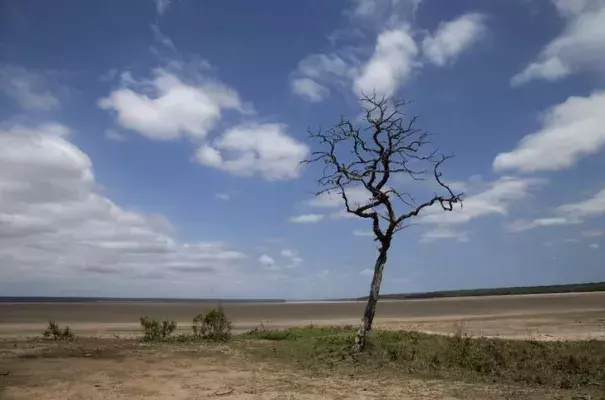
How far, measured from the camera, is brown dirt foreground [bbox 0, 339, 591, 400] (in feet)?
37.3

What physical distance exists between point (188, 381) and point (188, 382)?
0.12 m

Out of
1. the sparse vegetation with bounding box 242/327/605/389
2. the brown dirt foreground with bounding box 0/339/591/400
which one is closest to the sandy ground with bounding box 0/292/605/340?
the sparse vegetation with bounding box 242/327/605/389

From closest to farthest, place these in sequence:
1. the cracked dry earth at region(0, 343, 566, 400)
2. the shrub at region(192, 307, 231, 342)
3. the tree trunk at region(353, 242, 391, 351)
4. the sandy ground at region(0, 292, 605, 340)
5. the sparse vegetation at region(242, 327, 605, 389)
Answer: the cracked dry earth at region(0, 343, 566, 400), the sparse vegetation at region(242, 327, 605, 389), the tree trunk at region(353, 242, 391, 351), the shrub at region(192, 307, 231, 342), the sandy ground at region(0, 292, 605, 340)

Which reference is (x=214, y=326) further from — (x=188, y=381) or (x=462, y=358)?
(x=462, y=358)

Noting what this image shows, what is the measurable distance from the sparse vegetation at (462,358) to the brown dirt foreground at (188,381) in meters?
1.14

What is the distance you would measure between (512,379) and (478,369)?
4.50 feet

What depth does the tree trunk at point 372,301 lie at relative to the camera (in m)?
17.0

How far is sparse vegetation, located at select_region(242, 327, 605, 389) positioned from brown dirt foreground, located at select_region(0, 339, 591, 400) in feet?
3.75

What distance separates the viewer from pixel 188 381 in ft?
42.2

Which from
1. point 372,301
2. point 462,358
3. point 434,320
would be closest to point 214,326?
point 372,301

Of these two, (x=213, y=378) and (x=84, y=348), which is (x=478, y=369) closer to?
(x=213, y=378)

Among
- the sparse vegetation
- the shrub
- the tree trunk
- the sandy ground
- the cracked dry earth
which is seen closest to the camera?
the cracked dry earth

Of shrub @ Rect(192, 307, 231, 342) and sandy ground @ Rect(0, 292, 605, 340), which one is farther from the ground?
shrub @ Rect(192, 307, 231, 342)

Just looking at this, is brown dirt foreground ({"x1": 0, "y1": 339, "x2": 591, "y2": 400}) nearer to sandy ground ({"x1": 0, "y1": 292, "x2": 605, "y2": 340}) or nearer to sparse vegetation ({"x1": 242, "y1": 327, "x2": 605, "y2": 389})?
sparse vegetation ({"x1": 242, "y1": 327, "x2": 605, "y2": 389})
